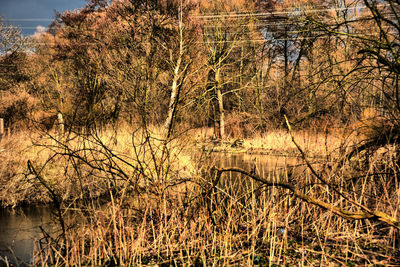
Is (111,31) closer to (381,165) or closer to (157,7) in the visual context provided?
(157,7)

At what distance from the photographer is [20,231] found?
243 inches

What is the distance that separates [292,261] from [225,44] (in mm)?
17059

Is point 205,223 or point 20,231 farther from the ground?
point 205,223

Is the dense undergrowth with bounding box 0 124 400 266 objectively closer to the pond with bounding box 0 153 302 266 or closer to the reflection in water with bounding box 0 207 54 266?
the pond with bounding box 0 153 302 266

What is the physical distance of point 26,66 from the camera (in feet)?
58.8

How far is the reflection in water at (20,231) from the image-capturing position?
5.09 metres

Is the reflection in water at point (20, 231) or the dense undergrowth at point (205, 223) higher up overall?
the dense undergrowth at point (205, 223)

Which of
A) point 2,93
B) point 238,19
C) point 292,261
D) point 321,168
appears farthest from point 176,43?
point 292,261

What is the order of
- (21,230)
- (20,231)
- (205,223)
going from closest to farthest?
(205,223), (21,230), (20,231)

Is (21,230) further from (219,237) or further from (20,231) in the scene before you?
(219,237)

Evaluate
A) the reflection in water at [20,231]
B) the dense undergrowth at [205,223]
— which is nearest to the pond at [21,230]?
the reflection in water at [20,231]

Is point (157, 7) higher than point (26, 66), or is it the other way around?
point (157, 7)

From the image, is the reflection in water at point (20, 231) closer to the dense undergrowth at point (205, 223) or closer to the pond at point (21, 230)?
the pond at point (21, 230)

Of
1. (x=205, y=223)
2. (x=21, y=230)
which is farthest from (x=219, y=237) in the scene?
(x=21, y=230)
